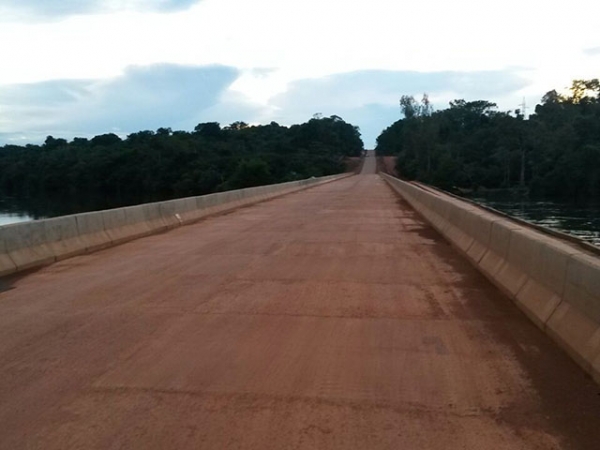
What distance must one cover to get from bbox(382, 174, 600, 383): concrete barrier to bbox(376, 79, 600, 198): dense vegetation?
49.9m

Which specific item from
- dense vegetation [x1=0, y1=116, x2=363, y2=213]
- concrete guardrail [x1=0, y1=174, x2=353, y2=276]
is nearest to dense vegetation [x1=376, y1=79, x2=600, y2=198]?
dense vegetation [x1=0, y1=116, x2=363, y2=213]

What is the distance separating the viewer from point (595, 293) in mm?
5199

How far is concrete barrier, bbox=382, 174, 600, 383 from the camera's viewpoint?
5.27m

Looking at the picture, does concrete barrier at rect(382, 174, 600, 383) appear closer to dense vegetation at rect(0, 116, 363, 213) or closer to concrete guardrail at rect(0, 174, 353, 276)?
concrete guardrail at rect(0, 174, 353, 276)

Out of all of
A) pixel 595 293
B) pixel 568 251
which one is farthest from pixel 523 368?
pixel 568 251

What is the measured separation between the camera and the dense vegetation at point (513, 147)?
191 feet

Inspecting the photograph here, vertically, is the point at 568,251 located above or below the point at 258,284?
above

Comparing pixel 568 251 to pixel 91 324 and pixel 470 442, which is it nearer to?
pixel 470 442

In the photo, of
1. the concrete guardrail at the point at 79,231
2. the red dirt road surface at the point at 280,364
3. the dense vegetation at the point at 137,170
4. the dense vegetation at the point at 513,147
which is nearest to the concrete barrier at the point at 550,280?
the red dirt road surface at the point at 280,364

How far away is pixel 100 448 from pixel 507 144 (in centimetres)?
9210

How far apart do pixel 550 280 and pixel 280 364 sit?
2958mm

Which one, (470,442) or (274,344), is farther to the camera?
(274,344)

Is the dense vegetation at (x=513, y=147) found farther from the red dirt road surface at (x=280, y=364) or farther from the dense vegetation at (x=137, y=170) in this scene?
the red dirt road surface at (x=280, y=364)

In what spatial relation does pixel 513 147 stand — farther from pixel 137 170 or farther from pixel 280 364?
pixel 280 364
